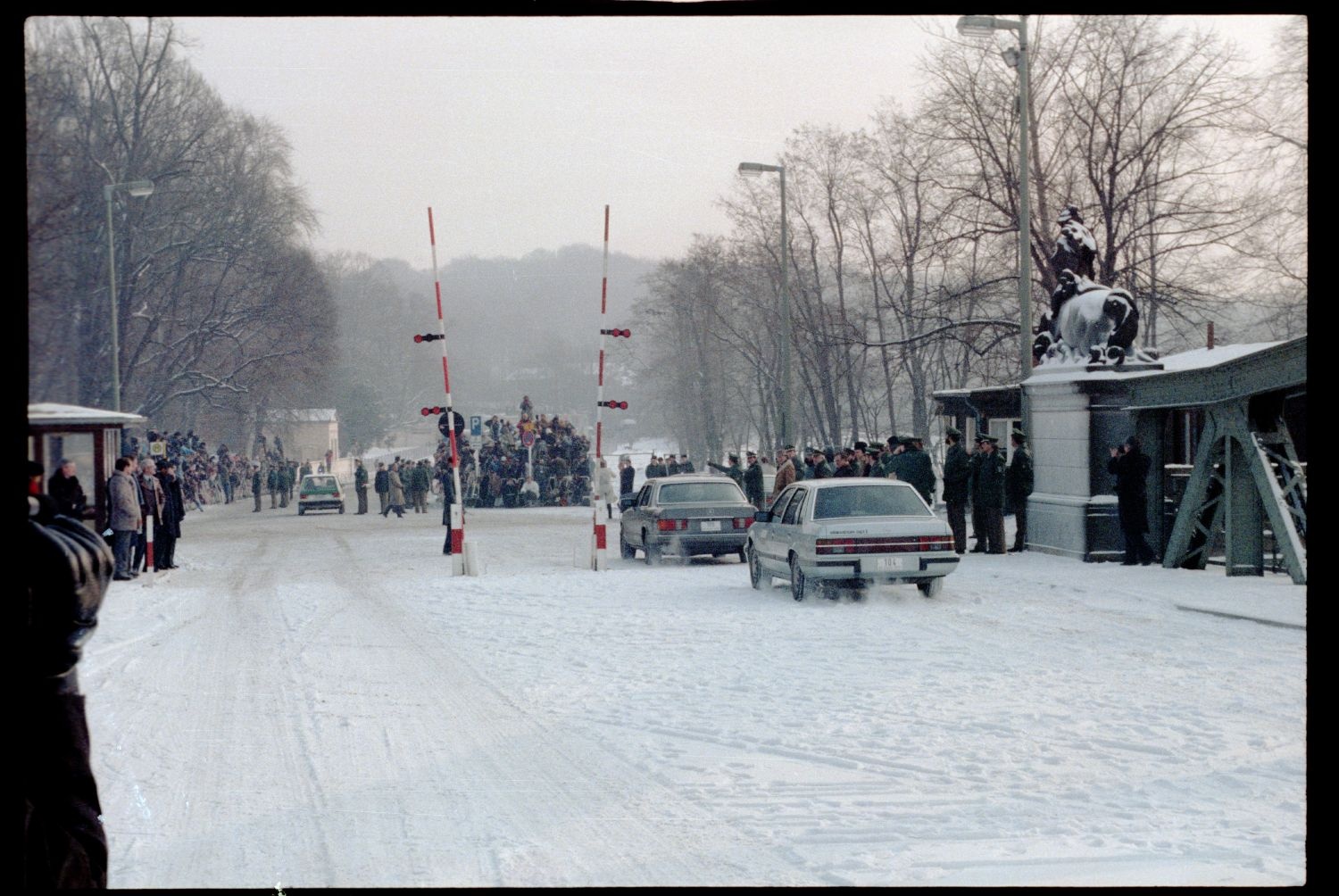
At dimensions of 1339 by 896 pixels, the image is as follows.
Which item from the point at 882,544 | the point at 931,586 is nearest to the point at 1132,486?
the point at 931,586

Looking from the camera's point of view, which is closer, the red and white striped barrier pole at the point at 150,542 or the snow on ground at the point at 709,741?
the snow on ground at the point at 709,741

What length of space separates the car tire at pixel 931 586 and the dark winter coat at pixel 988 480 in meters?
5.06

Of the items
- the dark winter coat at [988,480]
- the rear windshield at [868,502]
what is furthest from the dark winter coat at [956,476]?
the rear windshield at [868,502]

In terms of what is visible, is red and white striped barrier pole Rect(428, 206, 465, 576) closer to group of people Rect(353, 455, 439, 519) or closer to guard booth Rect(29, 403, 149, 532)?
guard booth Rect(29, 403, 149, 532)

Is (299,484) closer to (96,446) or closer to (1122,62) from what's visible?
(1122,62)

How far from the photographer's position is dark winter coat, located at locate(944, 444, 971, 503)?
20891 mm

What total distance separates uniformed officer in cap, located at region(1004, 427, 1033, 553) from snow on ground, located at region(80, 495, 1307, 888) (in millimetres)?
6027

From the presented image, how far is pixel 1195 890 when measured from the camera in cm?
348

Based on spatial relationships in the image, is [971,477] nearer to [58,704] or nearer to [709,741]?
[709,741]

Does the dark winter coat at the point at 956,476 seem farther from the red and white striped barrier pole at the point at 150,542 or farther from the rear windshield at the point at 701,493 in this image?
the red and white striped barrier pole at the point at 150,542

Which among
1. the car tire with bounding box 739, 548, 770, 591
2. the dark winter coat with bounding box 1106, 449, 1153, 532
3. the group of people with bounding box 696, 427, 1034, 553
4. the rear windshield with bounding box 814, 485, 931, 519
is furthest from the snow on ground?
the group of people with bounding box 696, 427, 1034, 553

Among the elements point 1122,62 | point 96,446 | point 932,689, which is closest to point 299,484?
point 1122,62

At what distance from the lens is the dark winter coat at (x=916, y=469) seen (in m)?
21.4

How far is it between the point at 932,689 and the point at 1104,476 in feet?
38.6
